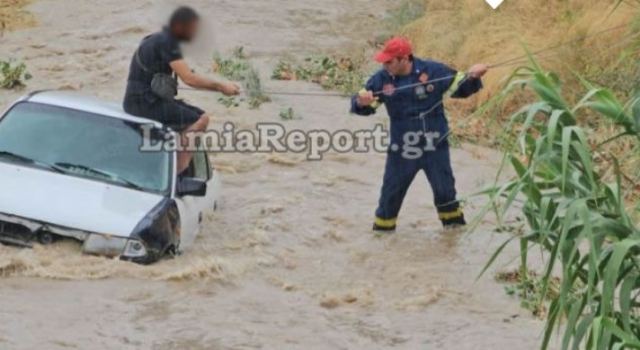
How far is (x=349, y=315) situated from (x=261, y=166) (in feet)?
16.9

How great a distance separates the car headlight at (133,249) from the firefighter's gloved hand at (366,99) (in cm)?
222

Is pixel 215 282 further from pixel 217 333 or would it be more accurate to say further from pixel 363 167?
pixel 363 167

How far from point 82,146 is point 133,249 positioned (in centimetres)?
107

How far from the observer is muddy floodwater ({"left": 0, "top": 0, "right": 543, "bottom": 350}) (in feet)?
28.0

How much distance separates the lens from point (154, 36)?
413 inches

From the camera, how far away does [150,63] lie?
10.4 m

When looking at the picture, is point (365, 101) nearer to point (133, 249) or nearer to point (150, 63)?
point (150, 63)

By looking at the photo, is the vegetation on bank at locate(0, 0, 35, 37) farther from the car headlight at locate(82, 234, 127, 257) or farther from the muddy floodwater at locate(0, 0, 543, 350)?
the car headlight at locate(82, 234, 127, 257)

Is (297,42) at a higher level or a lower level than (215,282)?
higher

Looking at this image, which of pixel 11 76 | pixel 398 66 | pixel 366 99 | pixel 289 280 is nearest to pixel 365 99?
pixel 366 99

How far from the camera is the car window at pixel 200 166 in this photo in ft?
34.6

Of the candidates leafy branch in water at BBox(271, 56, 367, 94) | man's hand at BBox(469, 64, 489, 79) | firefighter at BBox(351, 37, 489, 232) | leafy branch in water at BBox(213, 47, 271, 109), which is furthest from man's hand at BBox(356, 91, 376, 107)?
leafy branch in water at BBox(271, 56, 367, 94)

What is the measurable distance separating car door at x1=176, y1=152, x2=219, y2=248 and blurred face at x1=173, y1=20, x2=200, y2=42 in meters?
0.91

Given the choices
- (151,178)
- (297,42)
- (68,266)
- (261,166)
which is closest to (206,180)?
(151,178)
